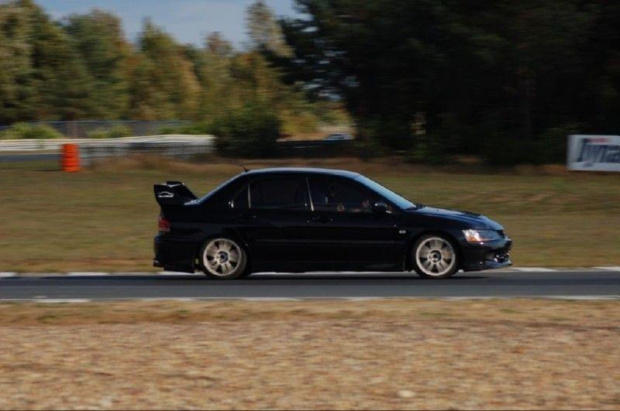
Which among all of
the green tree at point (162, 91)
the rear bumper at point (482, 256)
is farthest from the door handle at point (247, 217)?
the green tree at point (162, 91)

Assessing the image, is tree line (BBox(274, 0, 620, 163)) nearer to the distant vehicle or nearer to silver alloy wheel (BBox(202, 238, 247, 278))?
the distant vehicle

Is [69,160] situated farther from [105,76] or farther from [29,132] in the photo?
[105,76]

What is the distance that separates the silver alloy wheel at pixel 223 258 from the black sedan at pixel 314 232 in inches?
0.5

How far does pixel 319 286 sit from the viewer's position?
1419 centimetres

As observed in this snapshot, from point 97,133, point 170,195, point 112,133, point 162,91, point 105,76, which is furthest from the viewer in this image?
point 162,91

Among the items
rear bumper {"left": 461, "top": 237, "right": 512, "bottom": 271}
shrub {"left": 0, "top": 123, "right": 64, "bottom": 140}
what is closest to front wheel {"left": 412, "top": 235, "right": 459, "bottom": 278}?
rear bumper {"left": 461, "top": 237, "right": 512, "bottom": 271}

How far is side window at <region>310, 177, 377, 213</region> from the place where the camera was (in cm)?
1503

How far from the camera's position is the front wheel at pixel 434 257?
1473 cm

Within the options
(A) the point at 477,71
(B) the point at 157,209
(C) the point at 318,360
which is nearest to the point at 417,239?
(C) the point at 318,360

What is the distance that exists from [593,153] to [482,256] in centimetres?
2455

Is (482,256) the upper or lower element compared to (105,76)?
lower

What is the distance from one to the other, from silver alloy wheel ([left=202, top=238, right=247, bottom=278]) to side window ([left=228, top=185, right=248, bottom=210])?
1.55ft

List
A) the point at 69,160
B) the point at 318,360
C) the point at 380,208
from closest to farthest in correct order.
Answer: the point at 318,360 < the point at 380,208 < the point at 69,160

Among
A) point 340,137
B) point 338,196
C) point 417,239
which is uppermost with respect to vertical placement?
point 340,137
